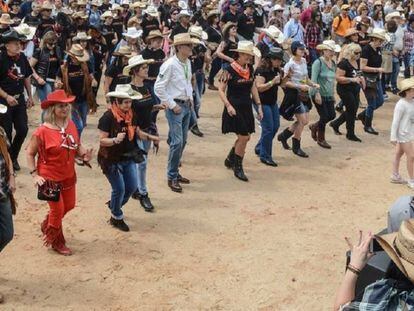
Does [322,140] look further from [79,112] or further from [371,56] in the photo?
[79,112]

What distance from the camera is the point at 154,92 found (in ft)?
26.9

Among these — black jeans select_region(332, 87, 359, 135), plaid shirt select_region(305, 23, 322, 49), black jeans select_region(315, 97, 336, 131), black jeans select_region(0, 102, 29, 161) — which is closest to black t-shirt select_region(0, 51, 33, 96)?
black jeans select_region(0, 102, 29, 161)

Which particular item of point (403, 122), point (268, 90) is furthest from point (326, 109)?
point (403, 122)

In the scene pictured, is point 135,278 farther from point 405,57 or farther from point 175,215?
point 405,57

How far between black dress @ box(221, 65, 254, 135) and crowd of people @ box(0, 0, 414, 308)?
1 cm

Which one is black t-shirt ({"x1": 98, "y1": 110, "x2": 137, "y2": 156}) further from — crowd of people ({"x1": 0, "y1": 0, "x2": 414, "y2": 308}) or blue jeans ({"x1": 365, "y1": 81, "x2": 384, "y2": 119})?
blue jeans ({"x1": 365, "y1": 81, "x2": 384, "y2": 119})

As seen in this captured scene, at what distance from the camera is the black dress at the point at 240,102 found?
825 centimetres

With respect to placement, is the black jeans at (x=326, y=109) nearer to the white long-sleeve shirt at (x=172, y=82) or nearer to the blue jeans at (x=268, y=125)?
the blue jeans at (x=268, y=125)

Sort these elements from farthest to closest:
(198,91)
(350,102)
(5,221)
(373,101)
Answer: (373,101), (198,91), (350,102), (5,221)

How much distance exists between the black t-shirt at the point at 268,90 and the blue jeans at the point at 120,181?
2893mm

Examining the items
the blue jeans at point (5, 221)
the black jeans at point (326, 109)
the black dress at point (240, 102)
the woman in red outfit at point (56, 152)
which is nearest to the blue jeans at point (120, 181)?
the woman in red outfit at point (56, 152)

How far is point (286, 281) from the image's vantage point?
5949 millimetres

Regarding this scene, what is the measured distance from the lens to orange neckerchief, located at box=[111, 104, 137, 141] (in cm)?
651

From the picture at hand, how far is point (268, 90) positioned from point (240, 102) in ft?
2.45
